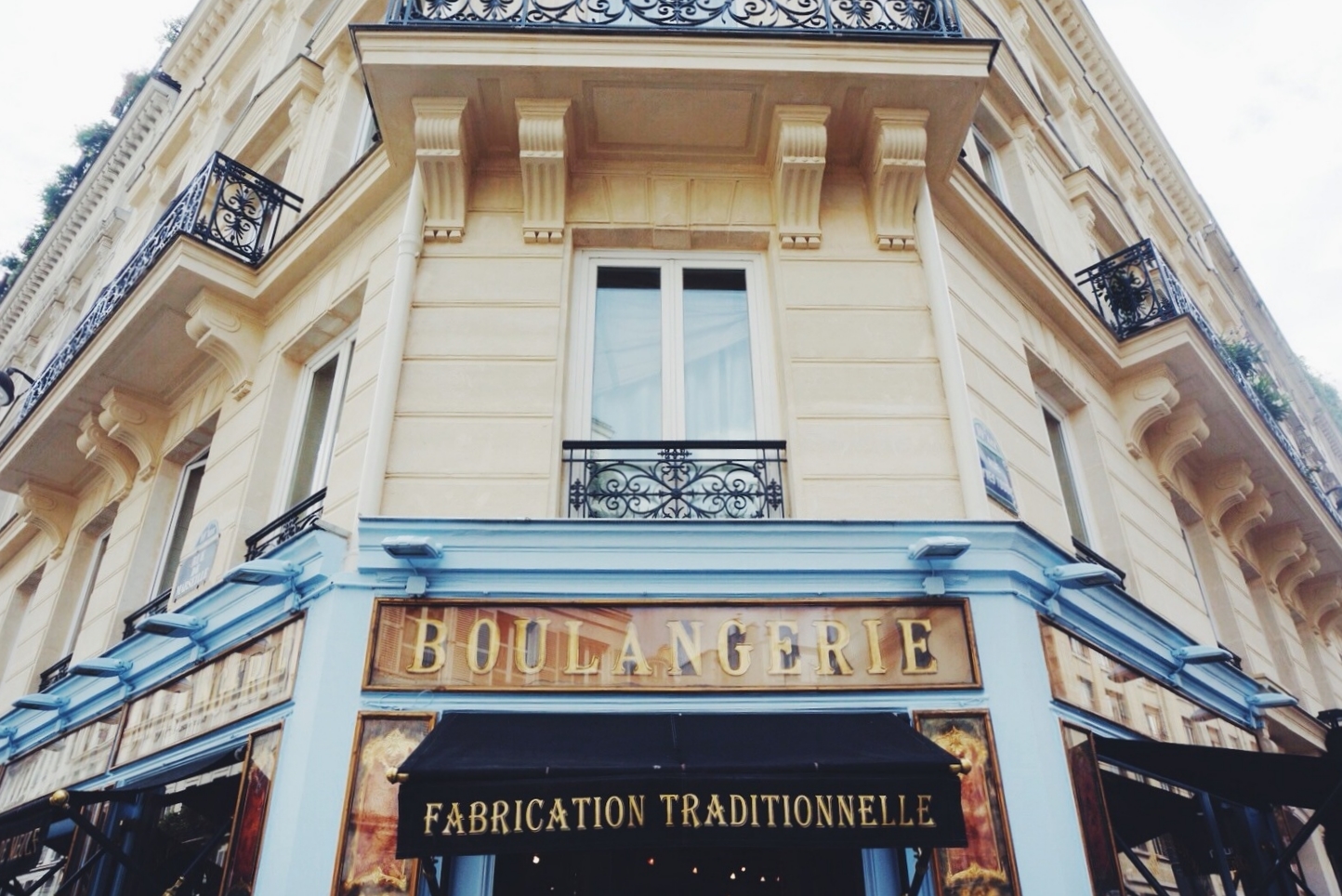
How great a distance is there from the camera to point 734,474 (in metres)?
5.73

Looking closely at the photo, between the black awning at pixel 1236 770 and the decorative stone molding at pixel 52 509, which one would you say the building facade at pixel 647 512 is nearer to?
the black awning at pixel 1236 770

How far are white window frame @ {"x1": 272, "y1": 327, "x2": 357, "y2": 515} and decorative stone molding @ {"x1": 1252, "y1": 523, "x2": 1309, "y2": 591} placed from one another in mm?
10838

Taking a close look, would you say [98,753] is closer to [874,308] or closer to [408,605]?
[408,605]

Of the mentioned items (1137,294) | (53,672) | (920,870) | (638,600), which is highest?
(1137,294)

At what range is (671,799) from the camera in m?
4.10

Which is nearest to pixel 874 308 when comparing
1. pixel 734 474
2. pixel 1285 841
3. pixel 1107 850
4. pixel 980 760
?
pixel 734 474

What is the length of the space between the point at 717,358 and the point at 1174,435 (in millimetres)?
5442

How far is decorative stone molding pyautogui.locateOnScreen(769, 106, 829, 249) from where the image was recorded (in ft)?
21.1

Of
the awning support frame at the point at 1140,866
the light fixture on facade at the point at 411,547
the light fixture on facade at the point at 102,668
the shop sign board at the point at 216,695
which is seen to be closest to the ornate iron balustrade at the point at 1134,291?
the awning support frame at the point at 1140,866

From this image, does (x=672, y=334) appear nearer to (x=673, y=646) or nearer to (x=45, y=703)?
(x=673, y=646)

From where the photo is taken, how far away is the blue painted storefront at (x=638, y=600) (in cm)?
457

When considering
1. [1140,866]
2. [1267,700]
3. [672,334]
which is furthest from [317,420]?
[1267,700]

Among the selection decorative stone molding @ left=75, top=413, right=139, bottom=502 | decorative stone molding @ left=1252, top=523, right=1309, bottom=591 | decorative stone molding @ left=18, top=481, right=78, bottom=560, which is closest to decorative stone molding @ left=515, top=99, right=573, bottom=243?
decorative stone molding @ left=75, top=413, right=139, bottom=502

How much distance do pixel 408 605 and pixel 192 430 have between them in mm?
4517
